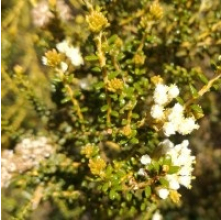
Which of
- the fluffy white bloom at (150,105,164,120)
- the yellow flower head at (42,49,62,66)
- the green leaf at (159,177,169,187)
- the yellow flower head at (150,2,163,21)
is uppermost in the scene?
the yellow flower head at (150,2,163,21)

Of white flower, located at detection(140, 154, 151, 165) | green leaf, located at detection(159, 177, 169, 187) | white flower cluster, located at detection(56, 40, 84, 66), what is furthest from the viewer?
white flower cluster, located at detection(56, 40, 84, 66)

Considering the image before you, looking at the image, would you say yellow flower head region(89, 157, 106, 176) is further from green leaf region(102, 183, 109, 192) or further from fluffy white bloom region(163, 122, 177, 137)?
fluffy white bloom region(163, 122, 177, 137)

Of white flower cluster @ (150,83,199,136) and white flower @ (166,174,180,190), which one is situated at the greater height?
white flower cluster @ (150,83,199,136)

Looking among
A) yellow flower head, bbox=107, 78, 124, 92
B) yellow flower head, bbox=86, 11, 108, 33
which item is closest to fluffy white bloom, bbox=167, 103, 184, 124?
yellow flower head, bbox=107, 78, 124, 92

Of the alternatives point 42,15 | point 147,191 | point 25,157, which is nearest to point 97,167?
point 147,191

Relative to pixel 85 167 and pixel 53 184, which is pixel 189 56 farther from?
pixel 53 184

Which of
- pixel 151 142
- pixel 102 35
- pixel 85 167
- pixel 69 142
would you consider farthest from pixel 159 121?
pixel 69 142

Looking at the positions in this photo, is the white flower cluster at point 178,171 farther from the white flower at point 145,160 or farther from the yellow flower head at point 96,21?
the yellow flower head at point 96,21
